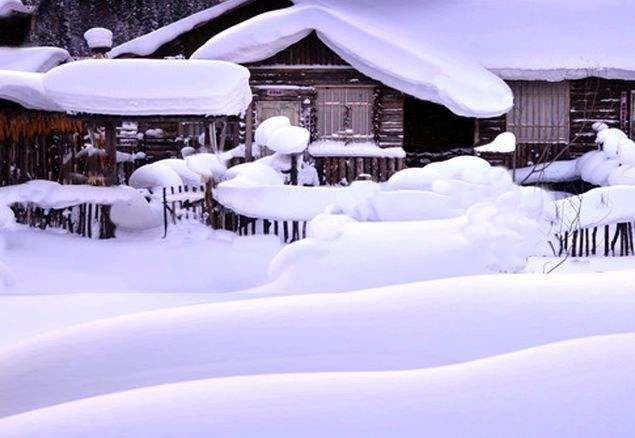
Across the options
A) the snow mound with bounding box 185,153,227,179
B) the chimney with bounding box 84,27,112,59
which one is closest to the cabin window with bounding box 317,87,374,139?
the chimney with bounding box 84,27,112,59

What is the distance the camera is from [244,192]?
1527cm

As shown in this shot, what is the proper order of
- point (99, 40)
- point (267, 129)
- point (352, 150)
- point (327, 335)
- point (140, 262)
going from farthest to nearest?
point (352, 150) < point (99, 40) < point (267, 129) < point (140, 262) < point (327, 335)

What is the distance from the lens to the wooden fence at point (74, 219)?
52.4ft

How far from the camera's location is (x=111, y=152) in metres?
16.0

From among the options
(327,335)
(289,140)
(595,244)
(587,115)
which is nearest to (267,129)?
(289,140)

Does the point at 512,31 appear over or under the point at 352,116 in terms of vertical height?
over

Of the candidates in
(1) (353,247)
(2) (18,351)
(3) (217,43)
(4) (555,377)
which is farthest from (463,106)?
(4) (555,377)

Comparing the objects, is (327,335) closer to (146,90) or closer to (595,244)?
(146,90)

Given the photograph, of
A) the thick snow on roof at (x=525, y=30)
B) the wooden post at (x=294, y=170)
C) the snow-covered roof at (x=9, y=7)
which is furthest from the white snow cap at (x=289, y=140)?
the snow-covered roof at (x=9, y=7)

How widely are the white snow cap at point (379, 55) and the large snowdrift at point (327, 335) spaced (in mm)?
15347

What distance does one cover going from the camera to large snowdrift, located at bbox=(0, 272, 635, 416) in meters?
3.79

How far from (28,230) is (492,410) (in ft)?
45.8

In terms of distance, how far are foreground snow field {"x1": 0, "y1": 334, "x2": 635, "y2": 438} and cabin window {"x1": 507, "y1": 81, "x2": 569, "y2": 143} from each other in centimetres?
1978

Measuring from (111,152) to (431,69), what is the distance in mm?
6817
